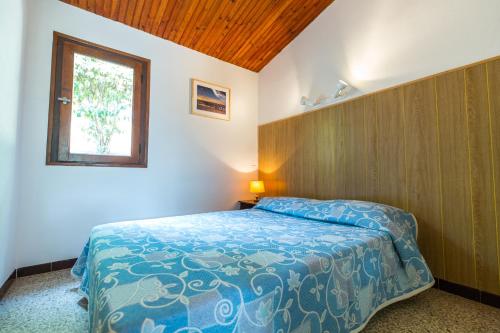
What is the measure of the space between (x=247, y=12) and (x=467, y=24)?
6.97 ft

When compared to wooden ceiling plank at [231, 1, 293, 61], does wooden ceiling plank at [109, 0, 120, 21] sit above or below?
below

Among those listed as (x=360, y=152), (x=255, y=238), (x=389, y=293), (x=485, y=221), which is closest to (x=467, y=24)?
(x=360, y=152)

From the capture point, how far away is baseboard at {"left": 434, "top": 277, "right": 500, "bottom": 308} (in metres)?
1.64

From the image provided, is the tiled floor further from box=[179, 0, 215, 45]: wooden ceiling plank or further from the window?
box=[179, 0, 215, 45]: wooden ceiling plank

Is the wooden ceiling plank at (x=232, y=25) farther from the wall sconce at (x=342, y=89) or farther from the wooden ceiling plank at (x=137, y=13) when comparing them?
the wall sconce at (x=342, y=89)

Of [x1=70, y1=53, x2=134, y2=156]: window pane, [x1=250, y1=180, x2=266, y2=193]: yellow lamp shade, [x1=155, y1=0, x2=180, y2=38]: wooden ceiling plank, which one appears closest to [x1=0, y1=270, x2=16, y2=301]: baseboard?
[x1=70, y1=53, x2=134, y2=156]: window pane

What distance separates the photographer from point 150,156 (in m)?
2.81

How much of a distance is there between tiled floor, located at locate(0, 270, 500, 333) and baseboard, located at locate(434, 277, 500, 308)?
5 centimetres

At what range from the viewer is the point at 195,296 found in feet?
2.49

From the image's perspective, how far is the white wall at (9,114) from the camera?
1.61 metres

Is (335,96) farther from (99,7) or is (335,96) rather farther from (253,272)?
(99,7)

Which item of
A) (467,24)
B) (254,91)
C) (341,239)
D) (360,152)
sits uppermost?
(254,91)

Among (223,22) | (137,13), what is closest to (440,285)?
(223,22)

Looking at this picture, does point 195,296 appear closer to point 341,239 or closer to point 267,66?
point 341,239
